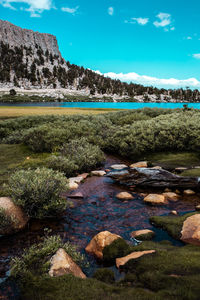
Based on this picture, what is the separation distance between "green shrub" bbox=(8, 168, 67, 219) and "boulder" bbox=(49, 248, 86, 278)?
2.70 meters

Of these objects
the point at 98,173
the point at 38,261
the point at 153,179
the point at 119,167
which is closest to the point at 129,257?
the point at 38,261

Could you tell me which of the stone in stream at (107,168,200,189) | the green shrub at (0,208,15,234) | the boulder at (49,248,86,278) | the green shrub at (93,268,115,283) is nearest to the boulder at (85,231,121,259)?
the green shrub at (93,268,115,283)

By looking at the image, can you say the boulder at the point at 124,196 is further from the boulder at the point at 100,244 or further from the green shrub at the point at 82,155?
the green shrub at the point at 82,155

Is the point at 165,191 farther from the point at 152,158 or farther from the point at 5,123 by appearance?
the point at 5,123

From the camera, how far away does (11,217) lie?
23.4ft

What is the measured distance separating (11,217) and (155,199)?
618cm

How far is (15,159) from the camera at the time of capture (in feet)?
51.6

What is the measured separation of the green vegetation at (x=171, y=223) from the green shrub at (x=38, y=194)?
3628mm

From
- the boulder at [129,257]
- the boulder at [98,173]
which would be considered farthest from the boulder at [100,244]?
the boulder at [98,173]

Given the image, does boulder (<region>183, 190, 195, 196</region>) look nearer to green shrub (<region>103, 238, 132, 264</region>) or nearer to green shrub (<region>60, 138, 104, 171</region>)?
green shrub (<region>103, 238, 132, 264</region>)

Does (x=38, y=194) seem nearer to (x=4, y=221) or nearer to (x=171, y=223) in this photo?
(x=4, y=221)

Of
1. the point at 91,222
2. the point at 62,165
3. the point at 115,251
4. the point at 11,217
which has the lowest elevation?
the point at 91,222

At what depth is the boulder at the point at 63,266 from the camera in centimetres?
475

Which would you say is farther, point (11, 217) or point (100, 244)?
point (11, 217)
